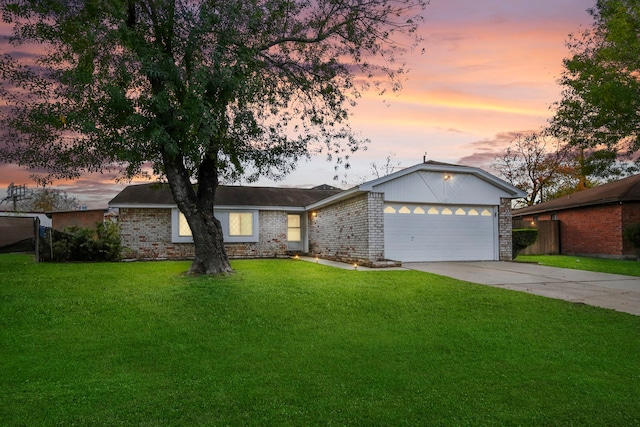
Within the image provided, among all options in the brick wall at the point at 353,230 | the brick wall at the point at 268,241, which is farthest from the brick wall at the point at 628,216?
the brick wall at the point at 268,241

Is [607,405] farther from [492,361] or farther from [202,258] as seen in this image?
[202,258]

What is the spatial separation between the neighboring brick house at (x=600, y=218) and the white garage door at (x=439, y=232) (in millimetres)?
6280

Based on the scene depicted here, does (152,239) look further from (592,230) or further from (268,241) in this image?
(592,230)

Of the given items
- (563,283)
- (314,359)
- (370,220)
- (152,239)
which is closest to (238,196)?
(152,239)

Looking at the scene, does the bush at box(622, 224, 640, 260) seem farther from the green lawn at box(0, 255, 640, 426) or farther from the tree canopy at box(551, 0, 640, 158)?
the green lawn at box(0, 255, 640, 426)

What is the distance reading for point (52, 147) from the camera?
36.9ft

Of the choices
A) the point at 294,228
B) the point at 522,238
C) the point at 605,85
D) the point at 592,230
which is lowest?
the point at 522,238

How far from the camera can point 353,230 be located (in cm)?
1539

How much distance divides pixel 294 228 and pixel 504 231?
10279 millimetres

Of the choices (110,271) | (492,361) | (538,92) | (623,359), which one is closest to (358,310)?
(492,361)

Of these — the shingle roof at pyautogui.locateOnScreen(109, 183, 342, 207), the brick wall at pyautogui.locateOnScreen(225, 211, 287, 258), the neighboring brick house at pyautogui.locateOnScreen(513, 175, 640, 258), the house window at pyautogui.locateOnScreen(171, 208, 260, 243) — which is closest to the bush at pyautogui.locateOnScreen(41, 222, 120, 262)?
the shingle roof at pyautogui.locateOnScreen(109, 183, 342, 207)

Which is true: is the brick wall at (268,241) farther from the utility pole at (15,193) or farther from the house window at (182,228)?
the utility pole at (15,193)

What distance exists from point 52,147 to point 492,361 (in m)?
11.6

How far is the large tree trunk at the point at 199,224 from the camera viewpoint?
1139cm
